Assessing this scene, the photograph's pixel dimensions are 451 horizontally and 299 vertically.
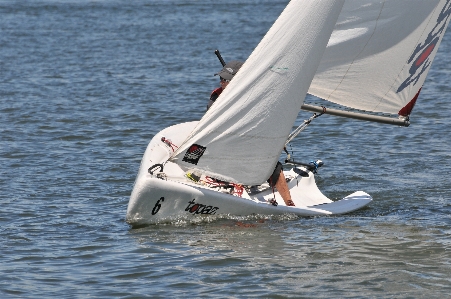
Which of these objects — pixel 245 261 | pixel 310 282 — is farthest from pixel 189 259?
pixel 310 282

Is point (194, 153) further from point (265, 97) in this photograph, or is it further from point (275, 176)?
point (275, 176)

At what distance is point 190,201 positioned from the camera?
10742mm

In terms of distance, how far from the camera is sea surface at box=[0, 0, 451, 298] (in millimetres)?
9109

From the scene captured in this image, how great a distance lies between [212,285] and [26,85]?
1662cm

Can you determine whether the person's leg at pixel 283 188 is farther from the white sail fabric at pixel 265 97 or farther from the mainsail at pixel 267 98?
the white sail fabric at pixel 265 97

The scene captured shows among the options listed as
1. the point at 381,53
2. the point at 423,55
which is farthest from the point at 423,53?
the point at 381,53

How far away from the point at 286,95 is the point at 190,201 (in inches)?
73.1

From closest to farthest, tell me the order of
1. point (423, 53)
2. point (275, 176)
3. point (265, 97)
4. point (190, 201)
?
1. point (265, 97)
2. point (190, 201)
3. point (275, 176)
4. point (423, 53)

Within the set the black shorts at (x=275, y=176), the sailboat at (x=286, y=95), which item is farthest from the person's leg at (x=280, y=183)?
the sailboat at (x=286, y=95)

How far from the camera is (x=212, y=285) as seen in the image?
898 centimetres

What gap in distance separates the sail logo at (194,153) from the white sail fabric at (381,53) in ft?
7.45

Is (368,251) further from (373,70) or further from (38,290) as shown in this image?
(38,290)

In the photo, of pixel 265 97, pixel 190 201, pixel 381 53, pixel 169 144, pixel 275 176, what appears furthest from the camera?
pixel 169 144

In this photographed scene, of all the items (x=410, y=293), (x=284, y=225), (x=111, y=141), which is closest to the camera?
(x=410, y=293)
